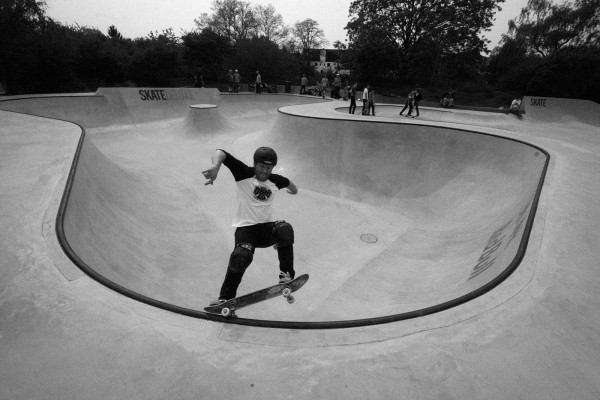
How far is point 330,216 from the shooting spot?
26.5 feet

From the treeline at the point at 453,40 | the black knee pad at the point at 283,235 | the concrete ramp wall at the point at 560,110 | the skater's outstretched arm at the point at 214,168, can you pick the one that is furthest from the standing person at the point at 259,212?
the treeline at the point at 453,40

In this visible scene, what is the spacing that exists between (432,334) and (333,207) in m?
6.39

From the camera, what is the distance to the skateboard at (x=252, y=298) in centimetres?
254

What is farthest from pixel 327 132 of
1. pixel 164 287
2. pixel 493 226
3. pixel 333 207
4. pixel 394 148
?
pixel 164 287

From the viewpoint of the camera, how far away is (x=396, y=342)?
2.21 metres

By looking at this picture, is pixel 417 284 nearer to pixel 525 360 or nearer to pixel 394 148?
pixel 525 360

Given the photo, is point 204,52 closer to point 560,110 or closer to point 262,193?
point 560,110

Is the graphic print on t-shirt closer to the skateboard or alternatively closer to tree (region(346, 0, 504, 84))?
the skateboard

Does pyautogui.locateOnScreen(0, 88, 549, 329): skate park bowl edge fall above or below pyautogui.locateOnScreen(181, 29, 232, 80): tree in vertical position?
below

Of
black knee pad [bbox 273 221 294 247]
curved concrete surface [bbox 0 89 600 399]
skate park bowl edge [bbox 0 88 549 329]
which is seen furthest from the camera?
skate park bowl edge [bbox 0 88 549 329]

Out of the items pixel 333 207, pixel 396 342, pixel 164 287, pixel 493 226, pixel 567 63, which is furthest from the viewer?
pixel 567 63

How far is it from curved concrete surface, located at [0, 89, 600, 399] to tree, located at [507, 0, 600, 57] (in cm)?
2543

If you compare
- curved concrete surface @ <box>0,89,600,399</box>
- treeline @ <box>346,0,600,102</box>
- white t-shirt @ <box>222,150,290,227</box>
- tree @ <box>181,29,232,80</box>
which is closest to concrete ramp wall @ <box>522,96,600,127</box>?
curved concrete surface @ <box>0,89,600,399</box>

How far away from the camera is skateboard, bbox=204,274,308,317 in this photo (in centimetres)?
254
